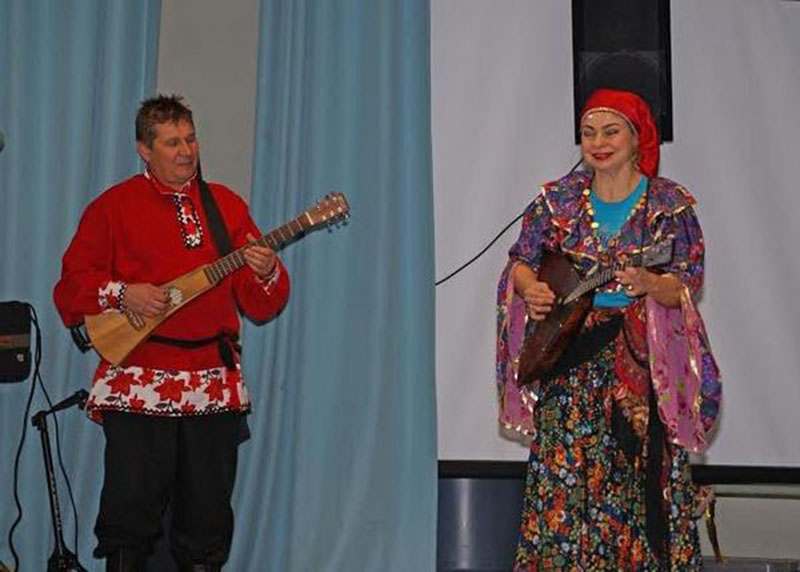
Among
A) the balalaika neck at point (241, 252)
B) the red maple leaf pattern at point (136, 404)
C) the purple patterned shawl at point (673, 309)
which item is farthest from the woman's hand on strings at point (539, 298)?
the red maple leaf pattern at point (136, 404)

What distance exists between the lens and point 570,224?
320 cm

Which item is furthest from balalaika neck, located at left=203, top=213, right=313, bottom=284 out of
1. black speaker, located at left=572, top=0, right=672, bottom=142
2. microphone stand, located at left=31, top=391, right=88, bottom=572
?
black speaker, located at left=572, top=0, right=672, bottom=142

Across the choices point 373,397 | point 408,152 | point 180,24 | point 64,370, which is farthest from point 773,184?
point 64,370

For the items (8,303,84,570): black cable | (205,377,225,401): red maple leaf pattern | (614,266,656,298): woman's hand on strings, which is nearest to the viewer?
(614,266,656,298): woman's hand on strings

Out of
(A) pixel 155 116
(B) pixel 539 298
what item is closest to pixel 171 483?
(A) pixel 155 116

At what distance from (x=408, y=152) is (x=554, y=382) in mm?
1372

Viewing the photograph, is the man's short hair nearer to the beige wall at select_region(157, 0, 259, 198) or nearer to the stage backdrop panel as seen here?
the beige wall at select_region(157, 0, 259, 198)

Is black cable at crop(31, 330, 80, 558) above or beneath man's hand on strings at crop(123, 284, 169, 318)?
beneath

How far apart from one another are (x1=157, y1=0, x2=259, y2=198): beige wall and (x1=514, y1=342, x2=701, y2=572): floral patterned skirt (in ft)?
5.57

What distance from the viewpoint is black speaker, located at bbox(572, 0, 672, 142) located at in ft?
13.8

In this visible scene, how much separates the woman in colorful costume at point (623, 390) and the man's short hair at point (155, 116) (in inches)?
47.9

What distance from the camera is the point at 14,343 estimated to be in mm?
3869

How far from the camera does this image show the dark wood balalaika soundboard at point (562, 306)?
3.05m

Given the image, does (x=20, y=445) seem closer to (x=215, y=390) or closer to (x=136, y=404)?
(x=136, y=404)
